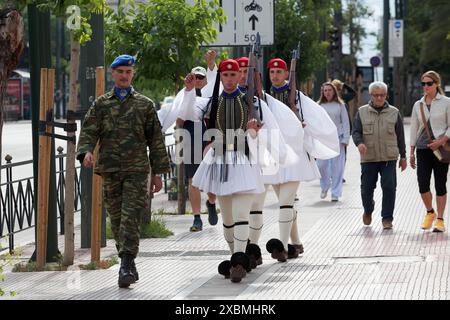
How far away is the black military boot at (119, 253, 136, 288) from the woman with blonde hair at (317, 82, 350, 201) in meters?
8.70

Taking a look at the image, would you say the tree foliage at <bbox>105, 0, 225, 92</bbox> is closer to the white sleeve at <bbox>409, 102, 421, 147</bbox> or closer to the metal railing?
the metal railing

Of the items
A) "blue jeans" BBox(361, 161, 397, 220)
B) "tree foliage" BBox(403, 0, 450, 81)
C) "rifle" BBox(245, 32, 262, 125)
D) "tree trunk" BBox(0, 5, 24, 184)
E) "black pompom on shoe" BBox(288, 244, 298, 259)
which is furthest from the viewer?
"tree foliage" BBox(403, 0, 450, 81)

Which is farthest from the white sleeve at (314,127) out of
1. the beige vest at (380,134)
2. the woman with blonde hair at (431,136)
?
the beige vest at (380,134)

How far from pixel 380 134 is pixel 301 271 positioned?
13.7 ft

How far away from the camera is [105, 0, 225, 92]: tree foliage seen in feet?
54.9

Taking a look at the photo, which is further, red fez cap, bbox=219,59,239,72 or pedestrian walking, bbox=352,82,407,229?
pedestrian walking, bbox=352,82,407,229

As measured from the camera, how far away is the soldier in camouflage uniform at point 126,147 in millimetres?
10992

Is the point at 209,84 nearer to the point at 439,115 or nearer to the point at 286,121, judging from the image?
the point at 439,115

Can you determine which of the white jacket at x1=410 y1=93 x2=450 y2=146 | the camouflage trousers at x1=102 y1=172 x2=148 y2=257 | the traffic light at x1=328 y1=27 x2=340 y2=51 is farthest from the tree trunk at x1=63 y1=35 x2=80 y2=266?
the traffic light at x1=328 y1=27 x2=340 y2=51

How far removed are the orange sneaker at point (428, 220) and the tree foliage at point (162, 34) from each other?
3.75 m

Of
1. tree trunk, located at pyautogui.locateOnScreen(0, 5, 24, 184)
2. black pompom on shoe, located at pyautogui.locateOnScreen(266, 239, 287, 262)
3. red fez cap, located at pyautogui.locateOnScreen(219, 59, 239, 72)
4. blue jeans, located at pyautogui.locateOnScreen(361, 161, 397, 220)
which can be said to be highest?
tree trunk, located at pyautogui.locateOnScreen(0, 5, 24, 184)

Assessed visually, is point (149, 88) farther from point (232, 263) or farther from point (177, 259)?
point (232, 263)

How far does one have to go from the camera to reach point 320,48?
114ft

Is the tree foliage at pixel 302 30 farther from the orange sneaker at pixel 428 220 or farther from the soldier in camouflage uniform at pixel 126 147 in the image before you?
the soldier in camouflage uniform at pixel 126 147
